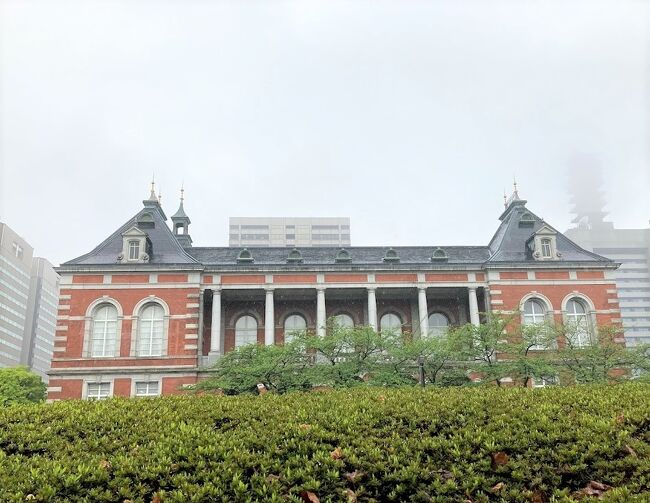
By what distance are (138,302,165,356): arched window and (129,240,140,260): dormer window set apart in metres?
2.58

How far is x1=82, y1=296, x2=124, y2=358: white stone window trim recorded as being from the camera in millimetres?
29945

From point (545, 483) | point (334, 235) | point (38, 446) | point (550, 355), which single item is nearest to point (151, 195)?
point (550, 355)

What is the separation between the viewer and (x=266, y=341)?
3125cm

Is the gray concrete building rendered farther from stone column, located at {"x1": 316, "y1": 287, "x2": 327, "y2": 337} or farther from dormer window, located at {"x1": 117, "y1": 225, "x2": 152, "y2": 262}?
stone column, located at {"x1": 316, "y1": 287, "x2": 327, "y2": 337}

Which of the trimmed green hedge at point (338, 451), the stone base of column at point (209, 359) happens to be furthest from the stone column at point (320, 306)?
the trimmed green hedge at point (338, 451)

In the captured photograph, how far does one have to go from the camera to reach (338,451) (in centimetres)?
852

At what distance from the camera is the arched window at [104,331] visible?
30125 mm

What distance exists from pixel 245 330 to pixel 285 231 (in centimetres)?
8848

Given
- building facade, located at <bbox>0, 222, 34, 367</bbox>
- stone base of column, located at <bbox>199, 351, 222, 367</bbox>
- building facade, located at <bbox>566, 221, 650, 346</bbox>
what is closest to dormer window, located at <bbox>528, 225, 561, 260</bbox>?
stone base of column, located at <bbox>199, 351, 222, 367</bbox>

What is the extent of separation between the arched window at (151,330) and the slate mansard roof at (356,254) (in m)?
2.34

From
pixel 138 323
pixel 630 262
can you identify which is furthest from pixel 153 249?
pixel 630 262

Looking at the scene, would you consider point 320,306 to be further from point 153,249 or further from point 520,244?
point 520,244

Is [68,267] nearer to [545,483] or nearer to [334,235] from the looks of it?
[545,483]

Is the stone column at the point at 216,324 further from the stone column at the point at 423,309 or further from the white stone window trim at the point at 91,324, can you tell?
the stone column at the point at 423,309
